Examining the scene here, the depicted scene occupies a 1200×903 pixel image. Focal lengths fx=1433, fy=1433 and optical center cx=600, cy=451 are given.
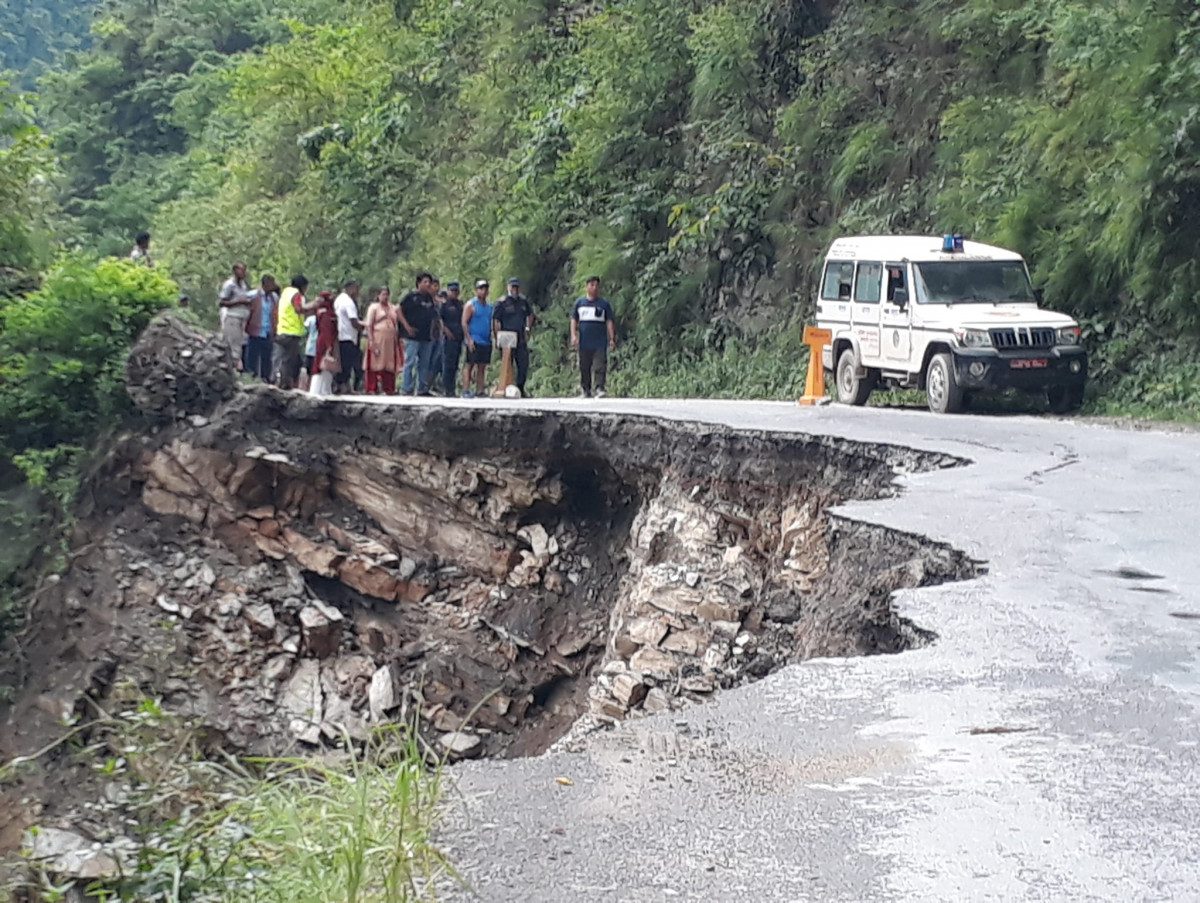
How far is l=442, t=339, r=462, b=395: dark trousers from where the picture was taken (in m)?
21.2

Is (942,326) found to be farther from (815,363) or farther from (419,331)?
(419,331)

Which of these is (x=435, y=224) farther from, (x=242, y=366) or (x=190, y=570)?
(x=190, y=570)

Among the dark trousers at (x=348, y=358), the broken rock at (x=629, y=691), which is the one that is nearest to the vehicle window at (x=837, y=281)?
the dark trousers at (x=348, y=358)

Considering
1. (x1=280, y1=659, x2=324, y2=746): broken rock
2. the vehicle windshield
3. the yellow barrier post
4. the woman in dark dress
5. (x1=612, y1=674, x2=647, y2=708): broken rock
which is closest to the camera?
(x1=612, y1=674, x2=647, y2=708): broken rock

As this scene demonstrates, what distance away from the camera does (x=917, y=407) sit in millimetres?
18094

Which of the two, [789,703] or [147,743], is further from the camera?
[789,703]

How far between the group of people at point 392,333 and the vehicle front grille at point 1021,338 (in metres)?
6.59

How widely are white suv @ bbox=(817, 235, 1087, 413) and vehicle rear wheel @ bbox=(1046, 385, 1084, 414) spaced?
0.02 meters

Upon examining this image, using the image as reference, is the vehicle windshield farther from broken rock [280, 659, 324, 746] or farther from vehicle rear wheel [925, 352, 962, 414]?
broken rock [280, 659, 324, 746]

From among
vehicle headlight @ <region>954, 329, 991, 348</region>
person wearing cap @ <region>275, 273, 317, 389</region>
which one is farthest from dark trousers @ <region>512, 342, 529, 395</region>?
vehicle headlight @ <region>954, 329, 991, 348</region>

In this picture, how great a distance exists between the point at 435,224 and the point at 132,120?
2870cm

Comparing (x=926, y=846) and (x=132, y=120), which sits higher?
(x=132, y=120)

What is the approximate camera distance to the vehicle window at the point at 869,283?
17703 mm

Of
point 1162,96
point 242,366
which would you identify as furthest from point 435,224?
point 1162,96
